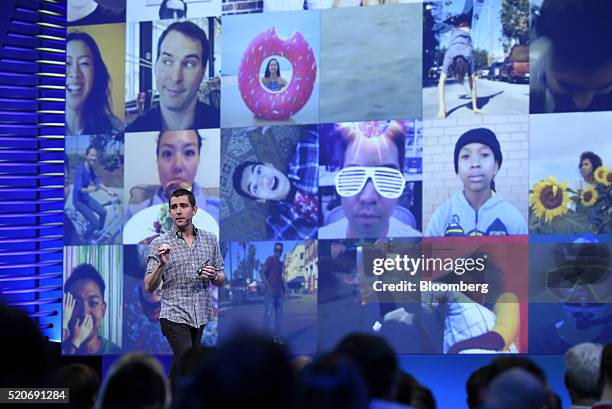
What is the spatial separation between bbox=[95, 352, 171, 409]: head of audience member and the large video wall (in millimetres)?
4852

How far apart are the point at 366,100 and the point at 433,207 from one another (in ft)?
3.00

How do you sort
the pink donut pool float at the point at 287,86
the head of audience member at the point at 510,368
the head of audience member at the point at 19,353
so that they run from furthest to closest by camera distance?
the pink donut pool float at the point at 287,86 → the head of audience member at the point at 510,368 → the head of audience member at the point at 19,353

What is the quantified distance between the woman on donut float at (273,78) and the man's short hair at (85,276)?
1.93m

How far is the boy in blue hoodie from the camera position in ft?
23.6

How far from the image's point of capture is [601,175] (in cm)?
701

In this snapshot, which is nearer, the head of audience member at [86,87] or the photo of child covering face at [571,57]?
the photo of child covering face at [571,57]

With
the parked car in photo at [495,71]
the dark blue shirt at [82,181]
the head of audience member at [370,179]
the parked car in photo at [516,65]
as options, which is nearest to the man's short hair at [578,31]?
the parked car in photo at [516,65]

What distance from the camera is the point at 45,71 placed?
28.1 ft

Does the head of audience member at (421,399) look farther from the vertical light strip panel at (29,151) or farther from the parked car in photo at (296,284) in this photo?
the vertical light strip panel at (29,151)

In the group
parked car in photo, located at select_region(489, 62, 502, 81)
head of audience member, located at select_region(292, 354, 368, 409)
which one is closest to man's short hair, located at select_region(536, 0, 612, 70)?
parked car in photo, located at select_region(489, 62, 502, 81)

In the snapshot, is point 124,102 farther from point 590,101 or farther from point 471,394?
point 471,394

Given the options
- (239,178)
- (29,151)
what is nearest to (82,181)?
(29,151)

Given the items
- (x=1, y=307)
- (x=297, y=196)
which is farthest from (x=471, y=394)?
(x=297, y=196)

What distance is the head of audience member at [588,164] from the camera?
7.01 metres
